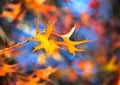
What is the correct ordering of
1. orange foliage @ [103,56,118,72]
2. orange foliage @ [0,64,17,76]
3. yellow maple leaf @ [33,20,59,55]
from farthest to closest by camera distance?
orange foliage @ [103,56,118,72] → orange foliage @ [0,64,17,76] → yellow maple leaf @ [33,20,59,55]

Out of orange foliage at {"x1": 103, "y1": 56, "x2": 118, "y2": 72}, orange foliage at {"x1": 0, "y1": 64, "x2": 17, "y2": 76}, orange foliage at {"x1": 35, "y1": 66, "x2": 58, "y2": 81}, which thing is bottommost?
orange foliage at {"x1": 0, "y1": 64, "x2": 17, "y2": 76}

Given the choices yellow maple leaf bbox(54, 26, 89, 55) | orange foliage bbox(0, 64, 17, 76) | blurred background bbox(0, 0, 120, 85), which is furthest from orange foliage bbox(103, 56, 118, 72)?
orange foliage bbox(0, 64, 17, 76)

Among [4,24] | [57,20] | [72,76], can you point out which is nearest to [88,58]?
[72,76]

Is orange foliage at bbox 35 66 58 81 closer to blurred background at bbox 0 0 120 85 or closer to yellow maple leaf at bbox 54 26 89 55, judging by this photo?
blurred background at bbox 0 0 120 85

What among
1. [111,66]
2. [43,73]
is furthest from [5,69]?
[111,66]

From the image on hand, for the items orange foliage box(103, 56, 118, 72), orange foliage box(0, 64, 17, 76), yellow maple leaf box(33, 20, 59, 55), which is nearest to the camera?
yellow maple leaf box(33, 20, 59, 55)

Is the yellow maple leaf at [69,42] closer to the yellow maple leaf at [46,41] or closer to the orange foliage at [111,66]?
the yellow maple leaf at [46,41]

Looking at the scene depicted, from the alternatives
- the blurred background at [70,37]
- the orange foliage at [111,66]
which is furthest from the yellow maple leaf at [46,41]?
the orange foliage at [111,66]

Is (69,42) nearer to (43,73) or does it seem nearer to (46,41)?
(46,41)
